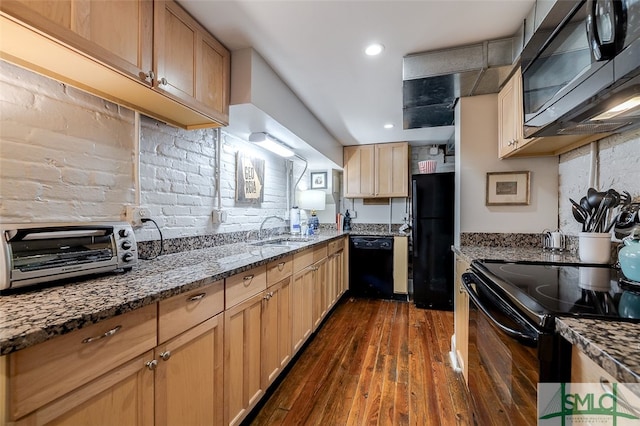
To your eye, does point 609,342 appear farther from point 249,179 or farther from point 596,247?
point 249,179

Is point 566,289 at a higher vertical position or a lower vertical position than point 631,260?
lower

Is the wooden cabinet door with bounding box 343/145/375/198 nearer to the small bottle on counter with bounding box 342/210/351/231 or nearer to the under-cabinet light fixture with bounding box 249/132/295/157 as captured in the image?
the small bottle on counter with bounding box 342/210/351/231

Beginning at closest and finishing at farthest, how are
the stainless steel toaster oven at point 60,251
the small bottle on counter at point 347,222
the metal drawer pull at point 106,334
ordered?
the metal drawer pull at point 106,334
the stainless steel toaster oven at point 60,251
the small bottle on counter at point 347,222

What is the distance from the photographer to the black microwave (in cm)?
81

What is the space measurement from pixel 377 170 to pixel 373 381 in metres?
2.94

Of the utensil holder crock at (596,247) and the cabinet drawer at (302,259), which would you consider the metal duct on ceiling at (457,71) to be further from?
the cabinet drawer at (302,259)

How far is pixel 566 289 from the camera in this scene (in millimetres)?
1031

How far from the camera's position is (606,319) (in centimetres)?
72

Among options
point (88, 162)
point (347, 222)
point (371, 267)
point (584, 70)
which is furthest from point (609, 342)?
point (347, 222)

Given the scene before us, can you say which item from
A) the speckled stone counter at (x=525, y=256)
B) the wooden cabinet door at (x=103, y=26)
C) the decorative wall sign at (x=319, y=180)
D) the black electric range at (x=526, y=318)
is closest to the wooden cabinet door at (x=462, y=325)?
the speckled stone counter at (x=525, y=256)

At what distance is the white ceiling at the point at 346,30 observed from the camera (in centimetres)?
143

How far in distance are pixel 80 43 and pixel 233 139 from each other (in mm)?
1444

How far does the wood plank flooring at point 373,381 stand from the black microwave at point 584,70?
1656 mm

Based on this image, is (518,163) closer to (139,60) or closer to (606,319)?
(606,319)
